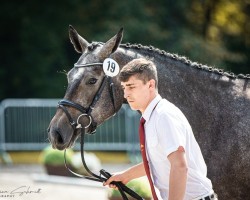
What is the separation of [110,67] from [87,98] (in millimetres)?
358

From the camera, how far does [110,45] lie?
6.73 meters

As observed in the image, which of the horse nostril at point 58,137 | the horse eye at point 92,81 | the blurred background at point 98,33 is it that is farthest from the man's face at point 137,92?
the blurred background at point 98,33

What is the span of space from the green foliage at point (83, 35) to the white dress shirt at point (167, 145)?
21705 mm

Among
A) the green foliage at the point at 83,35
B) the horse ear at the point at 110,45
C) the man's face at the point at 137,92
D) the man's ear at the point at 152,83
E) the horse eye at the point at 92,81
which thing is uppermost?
the green foliage at the point at 83,35

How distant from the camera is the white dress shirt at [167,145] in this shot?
4.50m

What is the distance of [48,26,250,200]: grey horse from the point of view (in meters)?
6.42

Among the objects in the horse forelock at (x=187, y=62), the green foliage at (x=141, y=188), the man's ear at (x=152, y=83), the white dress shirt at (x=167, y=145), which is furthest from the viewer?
the green foliage at (x=141, y=188)

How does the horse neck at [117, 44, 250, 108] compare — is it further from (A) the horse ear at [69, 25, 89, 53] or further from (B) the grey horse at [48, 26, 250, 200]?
(A) the horse ear at [69, 25, 89, 53]

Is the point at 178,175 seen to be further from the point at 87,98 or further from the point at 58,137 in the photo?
the point at 87,98

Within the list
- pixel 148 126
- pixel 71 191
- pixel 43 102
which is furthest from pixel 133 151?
pixel 148 126

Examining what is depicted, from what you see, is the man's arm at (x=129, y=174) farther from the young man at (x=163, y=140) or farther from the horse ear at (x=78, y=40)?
the horse ear at (x=78, y=40)

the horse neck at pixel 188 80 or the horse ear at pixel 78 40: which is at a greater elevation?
the horse ear at pixel 78 40

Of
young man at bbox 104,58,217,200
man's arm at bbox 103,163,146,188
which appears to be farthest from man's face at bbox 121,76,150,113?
man's arm at bbox 103,163,146,188

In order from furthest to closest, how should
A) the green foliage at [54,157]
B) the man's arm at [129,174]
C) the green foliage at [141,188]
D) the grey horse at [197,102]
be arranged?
the green foliage at [54,157], the green foliage at [141,188], the grey horse at [197,102], the man's arm at [129,174]
